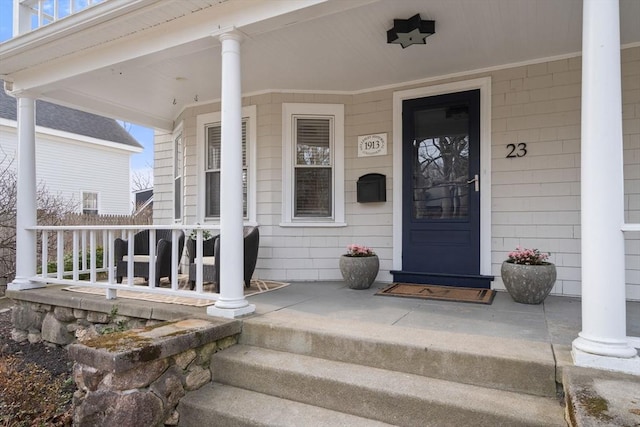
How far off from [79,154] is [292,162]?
10.0 metres

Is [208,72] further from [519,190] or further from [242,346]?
[519,190]

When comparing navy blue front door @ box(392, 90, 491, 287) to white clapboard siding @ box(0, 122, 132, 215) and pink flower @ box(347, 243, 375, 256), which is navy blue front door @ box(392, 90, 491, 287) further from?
white clapboard siding @ box(0, 122, 132, 215)

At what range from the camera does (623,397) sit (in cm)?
168

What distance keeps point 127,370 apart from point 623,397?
8.06 feet

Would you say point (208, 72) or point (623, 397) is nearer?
point (623, 397)

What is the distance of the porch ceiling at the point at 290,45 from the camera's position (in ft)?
10.1

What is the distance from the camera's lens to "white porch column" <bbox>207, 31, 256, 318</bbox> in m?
3.07

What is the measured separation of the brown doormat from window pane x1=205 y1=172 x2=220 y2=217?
8.55 feet

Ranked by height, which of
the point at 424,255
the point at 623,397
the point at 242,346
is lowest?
the point at 242,346

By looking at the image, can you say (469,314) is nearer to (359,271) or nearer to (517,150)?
(359,271)

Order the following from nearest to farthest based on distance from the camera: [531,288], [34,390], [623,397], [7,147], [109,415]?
[623,397] < [109,415] < [34,390] < [531,288] < [7,147]

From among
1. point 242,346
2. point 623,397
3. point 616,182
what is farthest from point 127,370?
point 616,182

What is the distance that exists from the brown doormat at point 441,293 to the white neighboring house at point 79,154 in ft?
32.9

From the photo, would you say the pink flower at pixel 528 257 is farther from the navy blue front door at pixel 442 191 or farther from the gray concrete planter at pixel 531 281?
the navy blue front door at pixel 442 191
